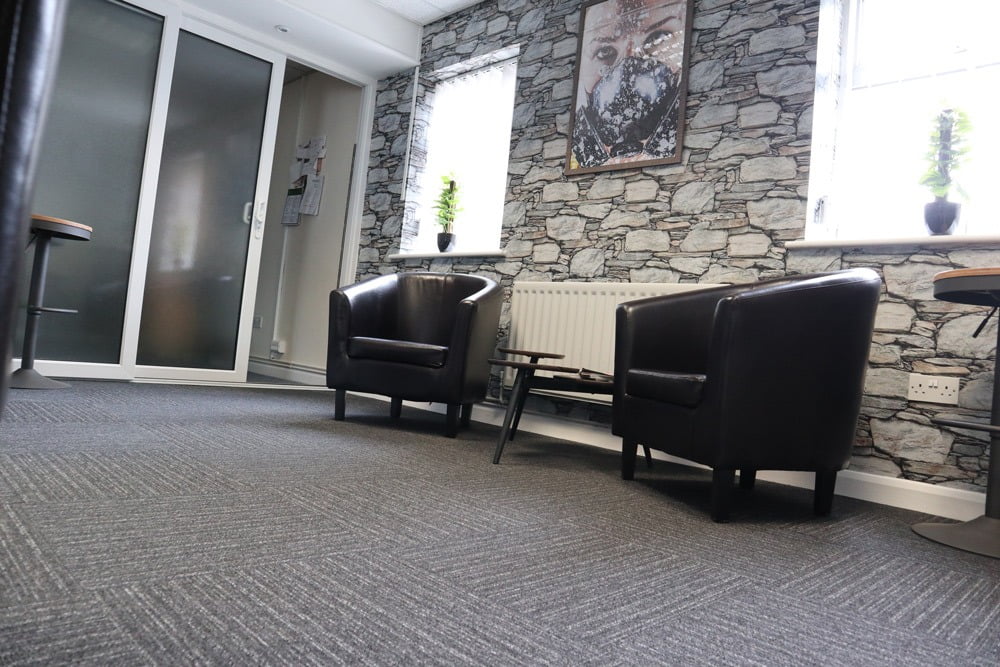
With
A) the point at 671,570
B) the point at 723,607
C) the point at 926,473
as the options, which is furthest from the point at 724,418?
the point at 926,473

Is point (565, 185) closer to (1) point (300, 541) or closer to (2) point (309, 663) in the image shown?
(1) point (300, 541)

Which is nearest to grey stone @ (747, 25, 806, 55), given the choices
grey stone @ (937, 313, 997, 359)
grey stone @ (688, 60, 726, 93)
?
grey stone @ (688, 60, 726, 93)

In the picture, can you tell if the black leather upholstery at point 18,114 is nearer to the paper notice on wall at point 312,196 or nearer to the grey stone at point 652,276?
the grey stone at point 652,276

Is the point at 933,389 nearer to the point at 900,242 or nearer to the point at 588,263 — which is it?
the point at 900,242

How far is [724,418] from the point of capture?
1.90m

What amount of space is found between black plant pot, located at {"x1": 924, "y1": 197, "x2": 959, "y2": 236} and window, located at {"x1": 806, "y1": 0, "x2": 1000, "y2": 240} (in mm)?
75

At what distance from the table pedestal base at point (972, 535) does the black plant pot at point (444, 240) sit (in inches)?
118

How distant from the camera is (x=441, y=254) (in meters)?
4.24

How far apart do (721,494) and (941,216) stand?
1389mm

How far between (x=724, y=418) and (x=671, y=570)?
0.62 metres

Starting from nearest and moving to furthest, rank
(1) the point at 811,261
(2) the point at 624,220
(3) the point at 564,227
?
(1) the point at 811,261
(2) the point at 624,220
(3) the point at 564,227

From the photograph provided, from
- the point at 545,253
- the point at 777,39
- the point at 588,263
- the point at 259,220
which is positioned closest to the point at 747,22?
the point at 777,39

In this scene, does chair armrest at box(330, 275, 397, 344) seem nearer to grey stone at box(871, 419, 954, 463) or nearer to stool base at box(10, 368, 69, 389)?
stool base at box(10, 368, 69, 389)

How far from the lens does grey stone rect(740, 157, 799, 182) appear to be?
9.29 ft
